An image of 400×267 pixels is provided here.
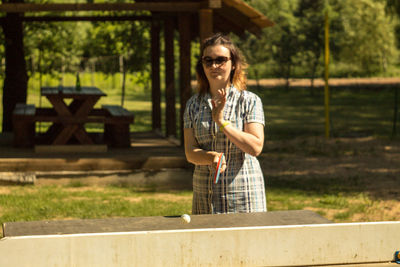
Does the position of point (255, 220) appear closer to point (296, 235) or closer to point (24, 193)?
point (296, 235)

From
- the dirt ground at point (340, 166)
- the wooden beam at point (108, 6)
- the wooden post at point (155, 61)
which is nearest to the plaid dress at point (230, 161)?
the dirt ground at point (340, 166)

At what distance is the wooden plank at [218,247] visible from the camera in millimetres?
2656

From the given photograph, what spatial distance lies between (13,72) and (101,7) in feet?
18.4

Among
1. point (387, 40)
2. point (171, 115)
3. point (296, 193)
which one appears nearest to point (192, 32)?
point (171, 115)

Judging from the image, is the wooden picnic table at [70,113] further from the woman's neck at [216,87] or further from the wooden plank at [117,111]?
the woman's neck at [216,87]

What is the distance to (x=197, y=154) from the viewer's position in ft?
11.2

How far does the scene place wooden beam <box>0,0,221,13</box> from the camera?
392 inches

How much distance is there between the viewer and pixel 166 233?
2801 mm

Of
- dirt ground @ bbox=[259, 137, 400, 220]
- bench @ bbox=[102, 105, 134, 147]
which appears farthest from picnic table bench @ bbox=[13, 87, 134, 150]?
A: dirt ground @ bbox=[259, 137, 400, 220]

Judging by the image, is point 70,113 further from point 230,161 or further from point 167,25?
point 230,161

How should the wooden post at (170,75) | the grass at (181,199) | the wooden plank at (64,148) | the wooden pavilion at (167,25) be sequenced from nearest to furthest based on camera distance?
1. the grass at (181,199)
2. the wooden pavilion at (167,25)
3. the wooden plank at (64,148)
4. the wooden post at (170,75)

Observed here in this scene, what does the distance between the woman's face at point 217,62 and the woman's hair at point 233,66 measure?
31 millimetres

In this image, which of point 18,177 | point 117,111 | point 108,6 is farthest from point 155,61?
point 18,177

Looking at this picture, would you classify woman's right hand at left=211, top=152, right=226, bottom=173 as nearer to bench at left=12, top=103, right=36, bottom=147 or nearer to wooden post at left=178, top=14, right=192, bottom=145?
wooden post at left=178, top=14, right=192, bottom=145
